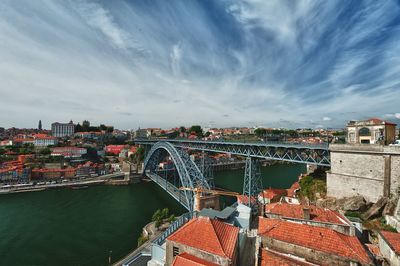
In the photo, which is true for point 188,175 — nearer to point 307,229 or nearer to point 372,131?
point 307,229

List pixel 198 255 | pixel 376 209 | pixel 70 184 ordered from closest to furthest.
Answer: pixel 198 255
pixel 376 209
pixel 70 184

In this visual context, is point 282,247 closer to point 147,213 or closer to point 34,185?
point 147,213

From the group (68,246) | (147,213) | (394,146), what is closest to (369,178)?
(394,146)

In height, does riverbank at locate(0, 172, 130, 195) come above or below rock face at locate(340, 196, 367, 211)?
below

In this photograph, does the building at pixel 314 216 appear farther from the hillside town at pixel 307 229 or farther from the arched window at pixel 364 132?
the arched window at pixel 364 132

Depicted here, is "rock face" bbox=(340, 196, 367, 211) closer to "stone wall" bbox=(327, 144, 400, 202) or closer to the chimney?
"stone wall" bbox=(327, 144, 400, 202)

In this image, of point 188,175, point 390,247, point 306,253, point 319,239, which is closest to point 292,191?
point 188,175

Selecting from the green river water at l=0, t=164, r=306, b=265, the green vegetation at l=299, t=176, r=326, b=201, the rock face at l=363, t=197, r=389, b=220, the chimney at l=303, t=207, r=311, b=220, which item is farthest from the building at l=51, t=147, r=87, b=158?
the rock face at l=363, t=197, r=389, b=220
